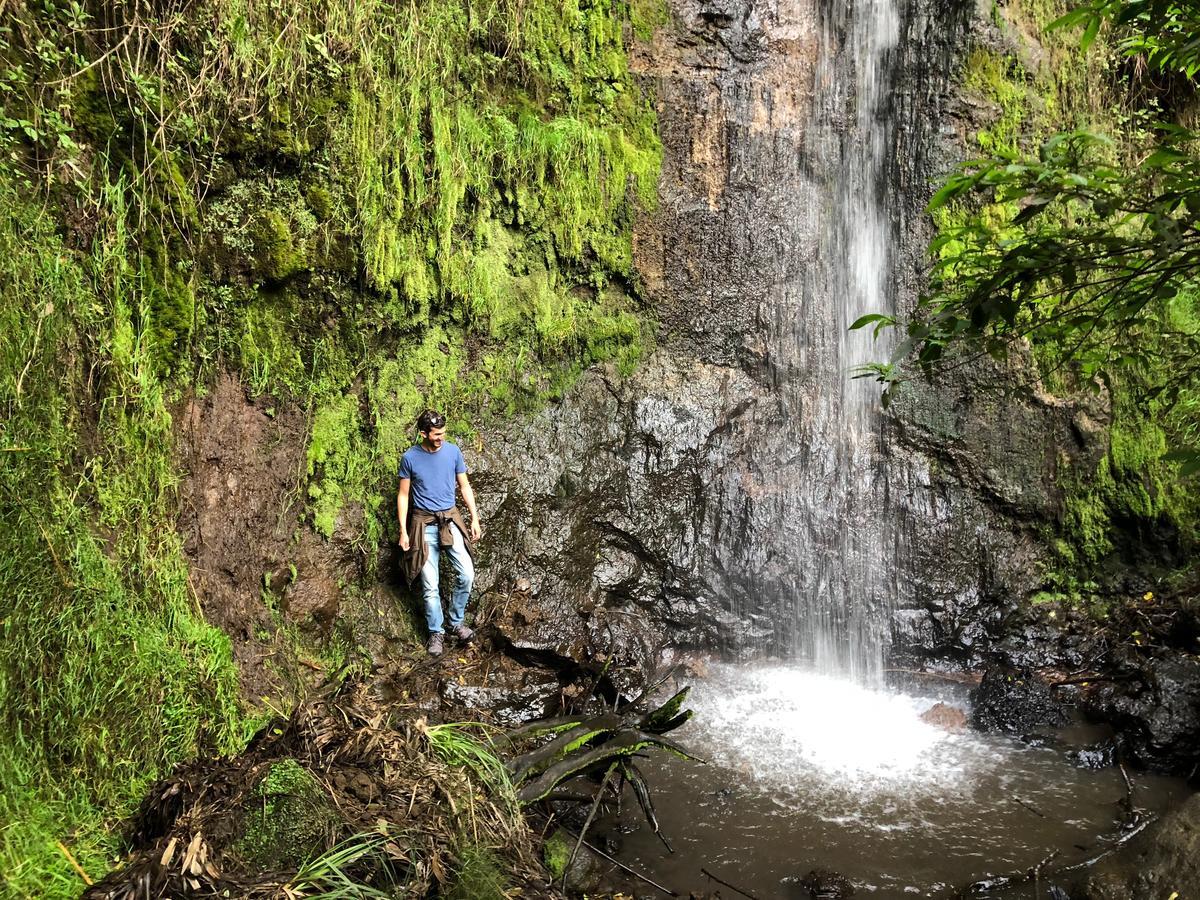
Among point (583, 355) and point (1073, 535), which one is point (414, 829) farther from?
point (1073, 535)

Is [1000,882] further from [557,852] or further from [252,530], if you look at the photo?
[252,530]

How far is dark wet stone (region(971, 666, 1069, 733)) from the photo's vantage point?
600 centimetres

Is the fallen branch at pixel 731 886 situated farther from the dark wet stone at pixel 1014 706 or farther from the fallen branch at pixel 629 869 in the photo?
the dark wet stone at pixel 1014 706

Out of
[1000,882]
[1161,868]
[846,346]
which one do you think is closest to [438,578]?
[1000,882]

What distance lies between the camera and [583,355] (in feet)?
24.1

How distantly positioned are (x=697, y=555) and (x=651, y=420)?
130cm

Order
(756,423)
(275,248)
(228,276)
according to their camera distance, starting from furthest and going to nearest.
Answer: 1. (756,423)
2. (275,248)
3. (228,276)

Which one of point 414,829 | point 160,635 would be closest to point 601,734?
point 414,829

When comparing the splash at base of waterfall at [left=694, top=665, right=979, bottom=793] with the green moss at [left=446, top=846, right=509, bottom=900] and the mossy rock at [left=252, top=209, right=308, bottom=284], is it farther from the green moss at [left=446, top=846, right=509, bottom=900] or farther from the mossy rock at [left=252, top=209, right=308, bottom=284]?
the mossy rock at [left=252, top=209, right=308, bottom=284]

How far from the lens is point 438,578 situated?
244 inches

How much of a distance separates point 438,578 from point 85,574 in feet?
8.91

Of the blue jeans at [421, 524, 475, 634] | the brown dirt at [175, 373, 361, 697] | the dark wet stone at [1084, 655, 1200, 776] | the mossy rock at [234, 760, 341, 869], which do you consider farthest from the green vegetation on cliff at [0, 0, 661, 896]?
the dark wet stone at [1084, 655, 1200, 776]

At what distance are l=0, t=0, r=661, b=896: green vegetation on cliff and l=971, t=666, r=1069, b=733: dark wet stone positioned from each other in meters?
4.05

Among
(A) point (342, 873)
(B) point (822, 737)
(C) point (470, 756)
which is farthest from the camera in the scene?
(B) point (822, 737)
